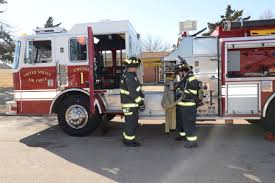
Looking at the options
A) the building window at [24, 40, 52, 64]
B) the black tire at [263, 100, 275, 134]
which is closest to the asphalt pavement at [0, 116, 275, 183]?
the black tire at [263, 100, 275, 134]

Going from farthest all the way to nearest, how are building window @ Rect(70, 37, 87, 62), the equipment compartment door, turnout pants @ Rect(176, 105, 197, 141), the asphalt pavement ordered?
building window @ Rect(70, 37, 87, 62) → the equipment compartment door → turnout pants @ Rect(176, 105, 197, 141) → the asphalt pavement

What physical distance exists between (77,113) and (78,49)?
1.52 meters

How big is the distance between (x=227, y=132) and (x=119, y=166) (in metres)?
4.14

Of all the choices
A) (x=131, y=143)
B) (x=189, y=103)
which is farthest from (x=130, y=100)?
(x=189, y=103)

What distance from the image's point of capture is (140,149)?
847 cm

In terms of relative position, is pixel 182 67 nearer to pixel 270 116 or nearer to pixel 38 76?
pixel 270 116

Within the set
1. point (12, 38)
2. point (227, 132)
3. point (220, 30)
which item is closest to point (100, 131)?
point (227, 132)

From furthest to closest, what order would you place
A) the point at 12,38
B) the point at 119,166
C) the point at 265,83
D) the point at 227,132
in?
the point at 12,38 < the point at 227,132 < the point at 265,83 < the point at 119,166

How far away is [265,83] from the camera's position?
29.5 feet

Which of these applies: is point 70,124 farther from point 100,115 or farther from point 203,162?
point 203,162

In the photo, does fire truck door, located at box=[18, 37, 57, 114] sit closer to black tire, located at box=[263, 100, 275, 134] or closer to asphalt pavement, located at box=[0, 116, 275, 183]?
asphalt pavement, located at box=[0, 116, 275, 183]

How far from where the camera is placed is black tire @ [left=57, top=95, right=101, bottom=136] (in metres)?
9.86

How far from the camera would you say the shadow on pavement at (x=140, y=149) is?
683 centimetres

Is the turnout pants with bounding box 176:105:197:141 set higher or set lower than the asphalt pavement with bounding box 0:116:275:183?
higher
